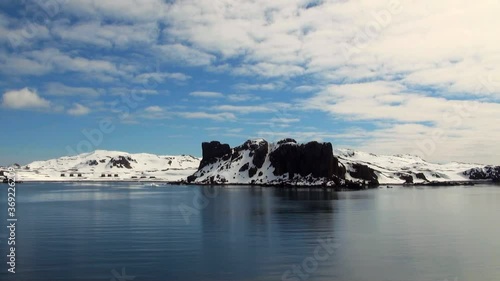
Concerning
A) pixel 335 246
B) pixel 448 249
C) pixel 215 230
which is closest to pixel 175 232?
pixel 215 230

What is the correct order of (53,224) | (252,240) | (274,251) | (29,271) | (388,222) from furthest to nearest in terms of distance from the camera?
(388,222) → (53,224) → (252,240) → (274,251) → (29,271)

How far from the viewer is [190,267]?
34.8 metres

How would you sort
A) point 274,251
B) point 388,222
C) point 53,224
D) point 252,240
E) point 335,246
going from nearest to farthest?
point 274,251
point 335,246
point 252,240
point 53,224
point 388,222

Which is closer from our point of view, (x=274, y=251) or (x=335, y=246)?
(x=274, y=251)

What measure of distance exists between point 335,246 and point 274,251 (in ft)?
24.0

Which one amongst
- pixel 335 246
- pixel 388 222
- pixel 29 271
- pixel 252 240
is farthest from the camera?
pixel 388 222

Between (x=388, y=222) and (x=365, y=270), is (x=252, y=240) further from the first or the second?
(x=388, y=222)

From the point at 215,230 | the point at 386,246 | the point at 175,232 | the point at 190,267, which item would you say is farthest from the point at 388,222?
the point at 190,267

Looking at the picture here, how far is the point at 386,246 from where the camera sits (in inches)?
1775

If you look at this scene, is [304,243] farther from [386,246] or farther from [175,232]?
[175,232]

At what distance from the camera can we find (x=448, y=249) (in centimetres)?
4344

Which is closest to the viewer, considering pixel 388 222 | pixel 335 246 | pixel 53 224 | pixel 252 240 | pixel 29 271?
pixel 29 271

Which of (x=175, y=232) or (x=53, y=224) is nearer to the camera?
(x=175, y=232)

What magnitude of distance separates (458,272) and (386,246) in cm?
1145
